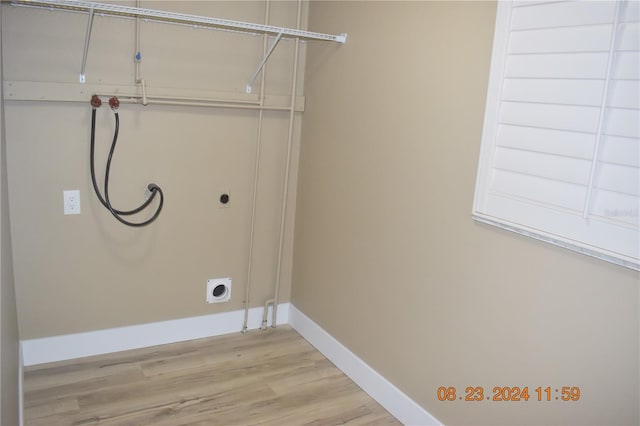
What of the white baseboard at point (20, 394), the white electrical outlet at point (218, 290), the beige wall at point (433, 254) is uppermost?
the beige wall at point (433, 254)

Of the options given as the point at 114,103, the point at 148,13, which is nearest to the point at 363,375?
the point at 114,103

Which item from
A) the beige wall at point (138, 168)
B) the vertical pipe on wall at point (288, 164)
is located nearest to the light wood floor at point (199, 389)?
the beige wall at point (138, 168)

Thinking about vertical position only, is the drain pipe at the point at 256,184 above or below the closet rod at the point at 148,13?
below

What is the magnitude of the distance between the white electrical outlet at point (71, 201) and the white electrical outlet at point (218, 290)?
2.81 ft

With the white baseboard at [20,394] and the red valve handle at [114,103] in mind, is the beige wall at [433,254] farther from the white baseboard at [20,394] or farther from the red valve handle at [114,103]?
the white baseboard at [20,394]

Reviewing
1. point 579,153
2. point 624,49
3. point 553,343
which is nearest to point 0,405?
point 553,343

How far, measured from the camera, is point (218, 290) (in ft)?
10.5

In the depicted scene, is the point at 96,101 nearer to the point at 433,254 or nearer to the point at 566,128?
the point at 433,254

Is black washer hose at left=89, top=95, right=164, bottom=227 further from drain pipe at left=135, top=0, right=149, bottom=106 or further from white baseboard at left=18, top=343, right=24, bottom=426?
white baseboard at left=18, top=343, right=24, bottom=426

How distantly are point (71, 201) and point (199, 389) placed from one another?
3.73 feet

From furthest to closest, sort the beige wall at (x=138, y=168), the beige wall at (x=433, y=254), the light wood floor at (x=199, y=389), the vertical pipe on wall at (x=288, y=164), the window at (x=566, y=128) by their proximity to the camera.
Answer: the vertical pipe on wall at (x=288, y=164)
the beige wall at (x=138, y=168)
the light wood floor at (x=199, y=389)
the beige wall at (x=433, y=254)
the window at (x=566, y=128)

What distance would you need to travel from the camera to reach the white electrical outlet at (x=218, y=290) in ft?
10.3

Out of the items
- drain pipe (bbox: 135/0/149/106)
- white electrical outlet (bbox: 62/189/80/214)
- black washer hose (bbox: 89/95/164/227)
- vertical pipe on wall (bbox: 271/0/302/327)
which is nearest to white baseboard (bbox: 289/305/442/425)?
vertical pipe on wall (bbox: 271/0/302/327)

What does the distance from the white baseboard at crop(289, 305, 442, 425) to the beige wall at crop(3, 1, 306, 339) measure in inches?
14.3
